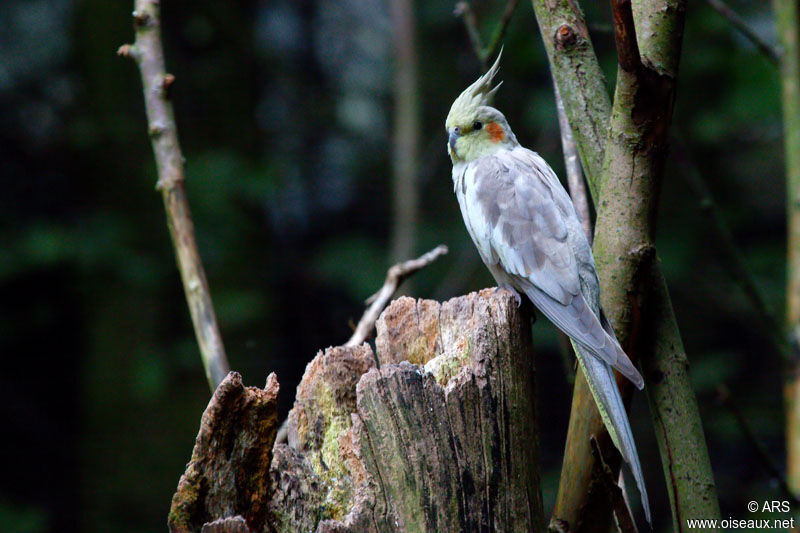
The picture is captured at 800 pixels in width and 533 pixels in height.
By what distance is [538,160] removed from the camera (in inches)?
101

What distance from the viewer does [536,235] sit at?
2.25m

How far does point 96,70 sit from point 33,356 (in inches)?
79.1

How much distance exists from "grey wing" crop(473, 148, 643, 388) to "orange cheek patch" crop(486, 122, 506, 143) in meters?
0.12

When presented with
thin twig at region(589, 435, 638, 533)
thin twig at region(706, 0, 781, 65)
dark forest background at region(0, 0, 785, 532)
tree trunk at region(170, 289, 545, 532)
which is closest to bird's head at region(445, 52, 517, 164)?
thin twig at region(706, 0, 781, 65)

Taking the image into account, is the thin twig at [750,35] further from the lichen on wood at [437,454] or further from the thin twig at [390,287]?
the lichen on wood at [437,454]

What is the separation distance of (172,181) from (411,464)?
1.08 m

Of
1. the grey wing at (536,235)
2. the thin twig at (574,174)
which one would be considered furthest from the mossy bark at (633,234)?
the thin twig at (574,174)

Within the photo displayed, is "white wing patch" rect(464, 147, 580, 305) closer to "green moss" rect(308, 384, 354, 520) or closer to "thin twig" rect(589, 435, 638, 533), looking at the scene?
"thin twig" rect(589, 435, 638, 533)

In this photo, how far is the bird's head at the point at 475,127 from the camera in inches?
103

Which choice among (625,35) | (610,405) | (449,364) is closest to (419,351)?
(449,364)

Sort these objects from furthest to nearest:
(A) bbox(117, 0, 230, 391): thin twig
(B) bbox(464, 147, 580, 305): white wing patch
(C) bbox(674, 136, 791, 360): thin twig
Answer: (C) bbox(674, 136, 791, 360): thin twig < (B) bbox(464, 147, 580, 305): white wing patch < (A) bbox(117, 0, 230, 391): thin twig

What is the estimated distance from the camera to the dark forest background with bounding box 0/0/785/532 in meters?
4.64

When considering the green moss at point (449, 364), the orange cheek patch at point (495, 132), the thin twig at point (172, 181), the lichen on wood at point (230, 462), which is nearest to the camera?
the lichen on wood at point (230, 462)

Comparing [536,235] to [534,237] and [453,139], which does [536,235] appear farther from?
[453,139]
